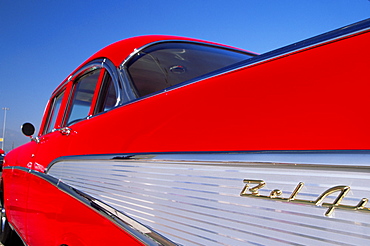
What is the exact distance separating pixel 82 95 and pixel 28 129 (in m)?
1.55

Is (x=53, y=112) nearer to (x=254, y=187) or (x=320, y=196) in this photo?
(x=254, y=187)

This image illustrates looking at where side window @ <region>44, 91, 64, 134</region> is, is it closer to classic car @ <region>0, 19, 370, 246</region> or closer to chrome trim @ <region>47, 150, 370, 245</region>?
classic car @ <region>0, 19, 370, 246</region>

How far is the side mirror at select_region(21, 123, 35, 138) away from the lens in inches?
156

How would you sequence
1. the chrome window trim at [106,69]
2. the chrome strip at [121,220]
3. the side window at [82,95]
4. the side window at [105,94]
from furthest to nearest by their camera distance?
1. the side window at [82,95]
2. the side window at [105,94]
3. the chrome window trim at [106,69]
4. the chrome strip at [121,220]

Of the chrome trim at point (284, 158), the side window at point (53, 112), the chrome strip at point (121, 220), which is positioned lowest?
the chrome strip at point (121, 220)

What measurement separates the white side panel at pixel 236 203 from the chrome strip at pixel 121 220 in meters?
0.02

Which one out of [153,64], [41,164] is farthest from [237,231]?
[41,164]

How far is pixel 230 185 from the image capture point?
3.22ft

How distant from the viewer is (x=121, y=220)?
4.90 ft

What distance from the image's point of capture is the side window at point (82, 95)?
2645mm

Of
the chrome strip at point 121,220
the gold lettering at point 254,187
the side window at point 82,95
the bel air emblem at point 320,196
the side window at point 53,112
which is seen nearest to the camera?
A: the bel air emblem at point 320,196

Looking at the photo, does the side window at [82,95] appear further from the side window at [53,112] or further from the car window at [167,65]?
the side window at [53,112]

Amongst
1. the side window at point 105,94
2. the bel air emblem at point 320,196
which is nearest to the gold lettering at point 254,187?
the bel air emblem at point 320,196

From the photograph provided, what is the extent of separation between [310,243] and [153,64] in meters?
1.65
